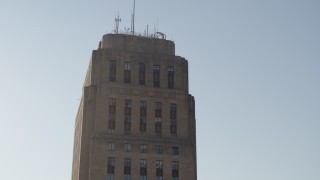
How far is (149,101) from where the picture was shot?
115m

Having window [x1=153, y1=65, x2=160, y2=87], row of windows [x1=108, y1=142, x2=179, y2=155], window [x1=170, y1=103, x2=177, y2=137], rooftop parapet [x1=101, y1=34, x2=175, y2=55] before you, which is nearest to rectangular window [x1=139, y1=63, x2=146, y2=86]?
window [x1=153, y1=65, x2=160, y2=87]

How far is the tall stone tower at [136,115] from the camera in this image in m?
108

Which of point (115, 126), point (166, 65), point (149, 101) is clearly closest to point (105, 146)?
point (115, 126)

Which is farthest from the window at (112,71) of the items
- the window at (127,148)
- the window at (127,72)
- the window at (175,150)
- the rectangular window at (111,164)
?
the window at (175,150)

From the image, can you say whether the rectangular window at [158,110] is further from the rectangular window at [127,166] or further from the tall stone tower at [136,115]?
the rectangular window at [127,166]

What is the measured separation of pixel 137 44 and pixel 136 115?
1754cm

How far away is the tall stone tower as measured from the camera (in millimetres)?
108188

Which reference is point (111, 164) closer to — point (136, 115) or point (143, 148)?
point (143, 148)

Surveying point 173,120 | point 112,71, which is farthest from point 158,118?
point 112,71

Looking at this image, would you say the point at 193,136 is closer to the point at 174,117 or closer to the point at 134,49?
the point at 174,117

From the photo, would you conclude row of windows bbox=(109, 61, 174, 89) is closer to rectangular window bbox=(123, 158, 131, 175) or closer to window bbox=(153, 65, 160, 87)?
window bbox=(153, 65, 160, 87)

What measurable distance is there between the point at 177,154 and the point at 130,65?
21.5 meters

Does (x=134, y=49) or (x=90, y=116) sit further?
(x=134, y=49)

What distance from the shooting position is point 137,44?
12156cm
